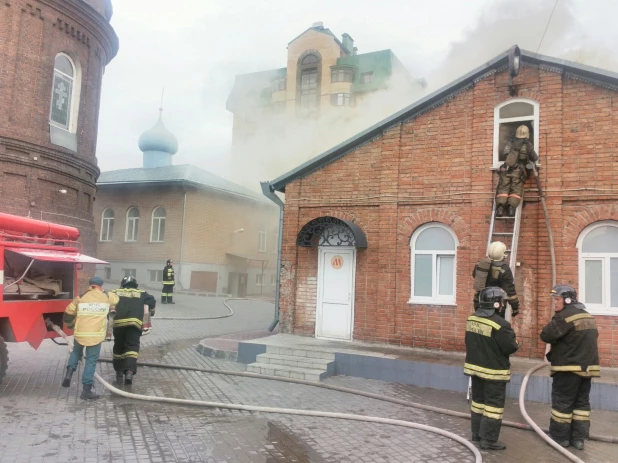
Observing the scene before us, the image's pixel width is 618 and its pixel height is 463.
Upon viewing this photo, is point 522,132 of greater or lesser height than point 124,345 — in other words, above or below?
above

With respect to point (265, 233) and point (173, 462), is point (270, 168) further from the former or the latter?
point (173, 462)

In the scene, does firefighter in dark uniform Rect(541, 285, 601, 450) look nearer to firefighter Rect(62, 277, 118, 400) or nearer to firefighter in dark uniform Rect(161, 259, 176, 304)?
firefighter Rect(62, 277, 118, 400)

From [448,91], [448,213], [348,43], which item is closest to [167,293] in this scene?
[448,213]

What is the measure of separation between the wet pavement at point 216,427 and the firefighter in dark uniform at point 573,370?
274 millimetres

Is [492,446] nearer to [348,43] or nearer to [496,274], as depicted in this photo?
[496,274]

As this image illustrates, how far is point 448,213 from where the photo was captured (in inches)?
413

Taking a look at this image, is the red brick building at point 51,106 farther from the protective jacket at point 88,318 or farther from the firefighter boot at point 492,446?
the firefighter boot at point 492,446

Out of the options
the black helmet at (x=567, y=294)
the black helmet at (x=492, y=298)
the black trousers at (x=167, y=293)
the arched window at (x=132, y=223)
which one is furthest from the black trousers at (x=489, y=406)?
the arched window at (x=132, y=223)

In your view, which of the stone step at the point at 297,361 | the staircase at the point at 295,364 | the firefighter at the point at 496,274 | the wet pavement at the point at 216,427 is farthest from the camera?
the stone step at the point at 297,361

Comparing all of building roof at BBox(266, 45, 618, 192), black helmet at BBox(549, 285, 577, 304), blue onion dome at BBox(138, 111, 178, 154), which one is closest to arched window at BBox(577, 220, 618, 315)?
building roof at BBox(266, 45, 618, 192)

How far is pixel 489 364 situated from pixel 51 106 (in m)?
18.4

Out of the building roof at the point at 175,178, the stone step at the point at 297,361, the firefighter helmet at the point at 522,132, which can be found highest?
the building roof at the point at 175,178

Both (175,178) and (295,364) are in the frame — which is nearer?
(295,364)

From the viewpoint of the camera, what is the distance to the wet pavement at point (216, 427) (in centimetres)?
529
